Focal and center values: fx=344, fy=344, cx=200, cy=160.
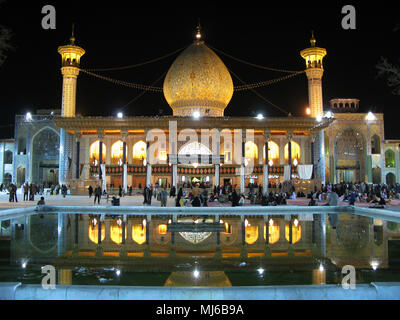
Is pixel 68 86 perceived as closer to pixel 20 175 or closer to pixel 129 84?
pixel 129 84

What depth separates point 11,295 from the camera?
364 centimetres

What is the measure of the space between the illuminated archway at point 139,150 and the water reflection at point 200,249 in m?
22.0

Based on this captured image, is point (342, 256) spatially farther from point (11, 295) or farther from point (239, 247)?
point (11, 295)

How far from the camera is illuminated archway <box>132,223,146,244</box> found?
705cm

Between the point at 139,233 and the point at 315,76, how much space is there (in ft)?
88.7

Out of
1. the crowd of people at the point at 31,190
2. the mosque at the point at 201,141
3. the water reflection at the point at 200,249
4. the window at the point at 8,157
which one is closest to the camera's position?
the water reflection at the point at 200,249

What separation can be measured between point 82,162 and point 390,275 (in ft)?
97.5

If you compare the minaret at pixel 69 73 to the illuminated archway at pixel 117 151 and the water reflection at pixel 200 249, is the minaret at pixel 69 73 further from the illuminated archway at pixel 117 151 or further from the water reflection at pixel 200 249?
the water reflection at pixel 200 249

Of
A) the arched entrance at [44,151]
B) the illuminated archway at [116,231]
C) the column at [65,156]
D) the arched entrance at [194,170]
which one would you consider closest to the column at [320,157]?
the arched entrance at [194,170]

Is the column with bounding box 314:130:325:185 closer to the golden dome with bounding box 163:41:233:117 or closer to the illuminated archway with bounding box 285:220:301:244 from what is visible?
the golden dome with bounding box 163:41:233:117

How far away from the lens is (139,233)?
8.00 metres

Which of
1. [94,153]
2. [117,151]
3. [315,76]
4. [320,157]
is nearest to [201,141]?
[117,151]

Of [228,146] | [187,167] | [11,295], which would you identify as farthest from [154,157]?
[11,295]

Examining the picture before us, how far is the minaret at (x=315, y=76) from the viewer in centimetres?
3034
